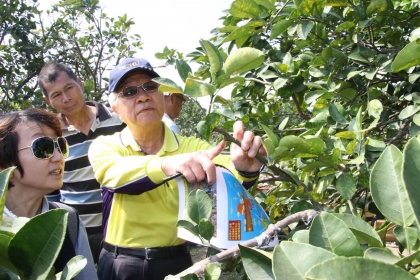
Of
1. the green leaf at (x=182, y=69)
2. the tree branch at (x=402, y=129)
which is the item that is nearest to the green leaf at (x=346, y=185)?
the tree branch at (x=402, y=129)

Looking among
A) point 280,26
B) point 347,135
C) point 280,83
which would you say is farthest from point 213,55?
point 280,83

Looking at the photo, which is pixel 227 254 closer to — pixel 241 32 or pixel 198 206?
pixel 198 206

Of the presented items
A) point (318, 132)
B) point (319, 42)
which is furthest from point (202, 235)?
point (319, 42)

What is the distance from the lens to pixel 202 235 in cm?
85

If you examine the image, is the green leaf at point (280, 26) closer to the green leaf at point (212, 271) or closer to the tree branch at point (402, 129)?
the tree branch at point (402, 129)

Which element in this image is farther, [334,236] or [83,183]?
[83,183]

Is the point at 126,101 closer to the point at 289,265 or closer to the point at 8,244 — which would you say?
the point at 8,244

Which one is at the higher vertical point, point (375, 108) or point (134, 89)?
point (134, 89)

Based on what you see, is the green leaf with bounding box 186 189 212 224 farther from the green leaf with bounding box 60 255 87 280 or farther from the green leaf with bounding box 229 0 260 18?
the green leaf with bounding box 229 0 260 18

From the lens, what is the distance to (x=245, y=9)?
59.6 inches

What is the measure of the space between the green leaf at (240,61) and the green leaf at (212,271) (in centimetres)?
37

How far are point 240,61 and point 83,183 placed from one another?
1.98 metres

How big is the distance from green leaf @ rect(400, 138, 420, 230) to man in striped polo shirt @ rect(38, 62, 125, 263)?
7.72 ft

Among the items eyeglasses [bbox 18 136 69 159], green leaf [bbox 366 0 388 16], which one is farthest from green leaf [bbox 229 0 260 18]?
eyeglasses [bbox 18 136 69 159]
